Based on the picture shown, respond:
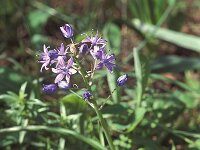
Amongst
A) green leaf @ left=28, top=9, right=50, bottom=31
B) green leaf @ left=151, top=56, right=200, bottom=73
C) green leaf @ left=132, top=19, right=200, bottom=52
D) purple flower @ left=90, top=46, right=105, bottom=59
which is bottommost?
purple flower @ left=90, top=46, right=105, bottom=59

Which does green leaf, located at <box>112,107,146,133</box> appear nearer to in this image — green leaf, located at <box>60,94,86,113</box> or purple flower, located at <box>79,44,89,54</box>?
green leaf, located at <box>60,94,86,113</box>

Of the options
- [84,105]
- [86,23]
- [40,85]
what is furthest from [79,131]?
[86,23]

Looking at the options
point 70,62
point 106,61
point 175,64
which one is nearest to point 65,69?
point 70,62

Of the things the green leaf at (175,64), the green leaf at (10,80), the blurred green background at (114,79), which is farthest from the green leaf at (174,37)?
the green leaf at (10,80)

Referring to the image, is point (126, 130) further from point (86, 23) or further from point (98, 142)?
point (86, 23)

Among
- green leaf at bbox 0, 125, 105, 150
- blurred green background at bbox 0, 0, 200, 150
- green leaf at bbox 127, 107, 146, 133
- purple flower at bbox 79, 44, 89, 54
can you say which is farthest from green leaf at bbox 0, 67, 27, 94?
purple flower at bbox 79, 44, 89, 54

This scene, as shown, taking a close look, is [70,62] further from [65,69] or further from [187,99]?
[187,99]
